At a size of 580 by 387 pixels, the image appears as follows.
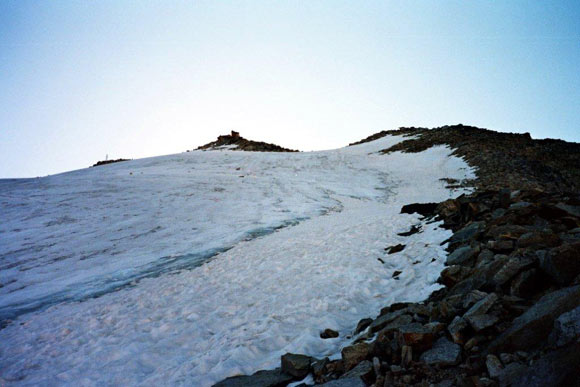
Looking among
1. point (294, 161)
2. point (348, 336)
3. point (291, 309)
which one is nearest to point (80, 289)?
point (291, 309)

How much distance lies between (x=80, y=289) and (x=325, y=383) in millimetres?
8369

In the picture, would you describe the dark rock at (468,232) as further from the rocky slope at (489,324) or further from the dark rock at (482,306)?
the dark rock at (482,306)

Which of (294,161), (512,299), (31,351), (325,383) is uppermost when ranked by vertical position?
(294,161)

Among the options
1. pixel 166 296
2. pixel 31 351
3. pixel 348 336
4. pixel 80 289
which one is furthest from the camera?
pixel 80 289

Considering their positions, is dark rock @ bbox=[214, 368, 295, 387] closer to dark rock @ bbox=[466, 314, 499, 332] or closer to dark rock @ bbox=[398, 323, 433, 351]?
dark rock @ bbox=[398, 323, 433, 351]

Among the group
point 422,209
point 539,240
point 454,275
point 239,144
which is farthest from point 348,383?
point 239,144

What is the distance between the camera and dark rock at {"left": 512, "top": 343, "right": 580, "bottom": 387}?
2480mm

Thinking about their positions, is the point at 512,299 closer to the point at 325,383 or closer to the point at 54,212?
the point at 325,383

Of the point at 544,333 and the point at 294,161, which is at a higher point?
the point at 294,161

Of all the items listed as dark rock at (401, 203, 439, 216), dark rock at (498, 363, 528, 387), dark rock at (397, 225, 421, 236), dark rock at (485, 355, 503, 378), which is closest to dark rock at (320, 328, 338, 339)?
dark rock at (485, 355, 503, 378)

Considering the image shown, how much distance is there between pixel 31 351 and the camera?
21.9 ft

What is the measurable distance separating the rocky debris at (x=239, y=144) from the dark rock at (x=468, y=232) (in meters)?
33.8

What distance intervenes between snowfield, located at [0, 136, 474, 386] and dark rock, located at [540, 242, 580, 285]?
2.44 m

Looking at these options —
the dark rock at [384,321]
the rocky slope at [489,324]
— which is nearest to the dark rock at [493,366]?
the rocky slope at [489,324]
